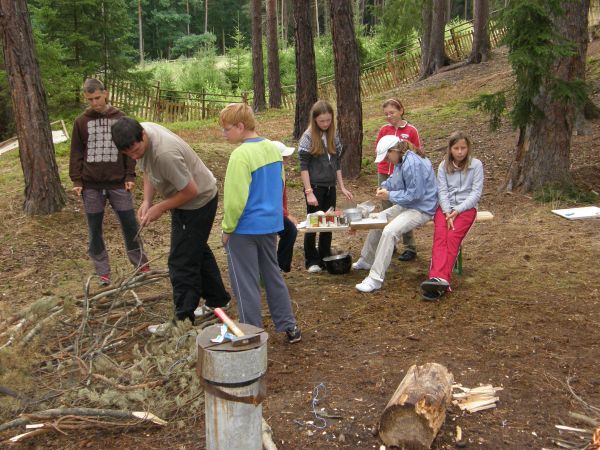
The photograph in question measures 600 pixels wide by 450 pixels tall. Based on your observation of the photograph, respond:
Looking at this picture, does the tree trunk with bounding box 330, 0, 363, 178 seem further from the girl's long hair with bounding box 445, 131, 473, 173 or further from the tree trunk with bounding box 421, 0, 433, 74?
the tree trunk with bounding box 421, 0, 433, 74

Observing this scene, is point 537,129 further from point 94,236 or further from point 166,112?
point 166,112

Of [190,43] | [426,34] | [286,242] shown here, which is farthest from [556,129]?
[190,43]

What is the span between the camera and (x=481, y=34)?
858 inches

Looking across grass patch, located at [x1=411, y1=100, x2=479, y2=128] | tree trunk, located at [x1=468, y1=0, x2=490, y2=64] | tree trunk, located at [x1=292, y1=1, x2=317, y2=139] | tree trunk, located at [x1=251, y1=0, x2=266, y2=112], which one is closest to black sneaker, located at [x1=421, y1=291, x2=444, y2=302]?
tree trunk, located at [x1=292, y1=1, x2=317, y2=139]

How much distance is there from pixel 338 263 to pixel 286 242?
0.76 meters

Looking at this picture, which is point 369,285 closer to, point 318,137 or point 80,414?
point 318,137

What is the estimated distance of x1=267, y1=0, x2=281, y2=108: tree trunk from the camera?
2164 centimetres

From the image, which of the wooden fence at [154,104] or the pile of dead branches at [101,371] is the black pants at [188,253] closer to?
the pile of dead branches at [101,371]

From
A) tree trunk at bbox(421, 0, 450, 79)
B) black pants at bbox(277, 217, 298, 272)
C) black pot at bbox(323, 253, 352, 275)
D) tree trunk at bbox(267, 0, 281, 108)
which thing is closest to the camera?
black pants at bbox(277, 217, 298, 272)

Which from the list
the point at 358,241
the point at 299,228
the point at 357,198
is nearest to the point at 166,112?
the point at 357,198

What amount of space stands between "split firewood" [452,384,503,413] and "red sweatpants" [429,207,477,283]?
160cm

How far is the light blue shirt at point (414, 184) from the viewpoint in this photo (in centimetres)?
543

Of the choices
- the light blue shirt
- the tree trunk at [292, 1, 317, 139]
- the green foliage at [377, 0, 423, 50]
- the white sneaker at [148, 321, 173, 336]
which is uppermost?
the green foliage at [377, 0, 423, 50]

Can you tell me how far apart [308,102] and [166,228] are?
5.10 metres
